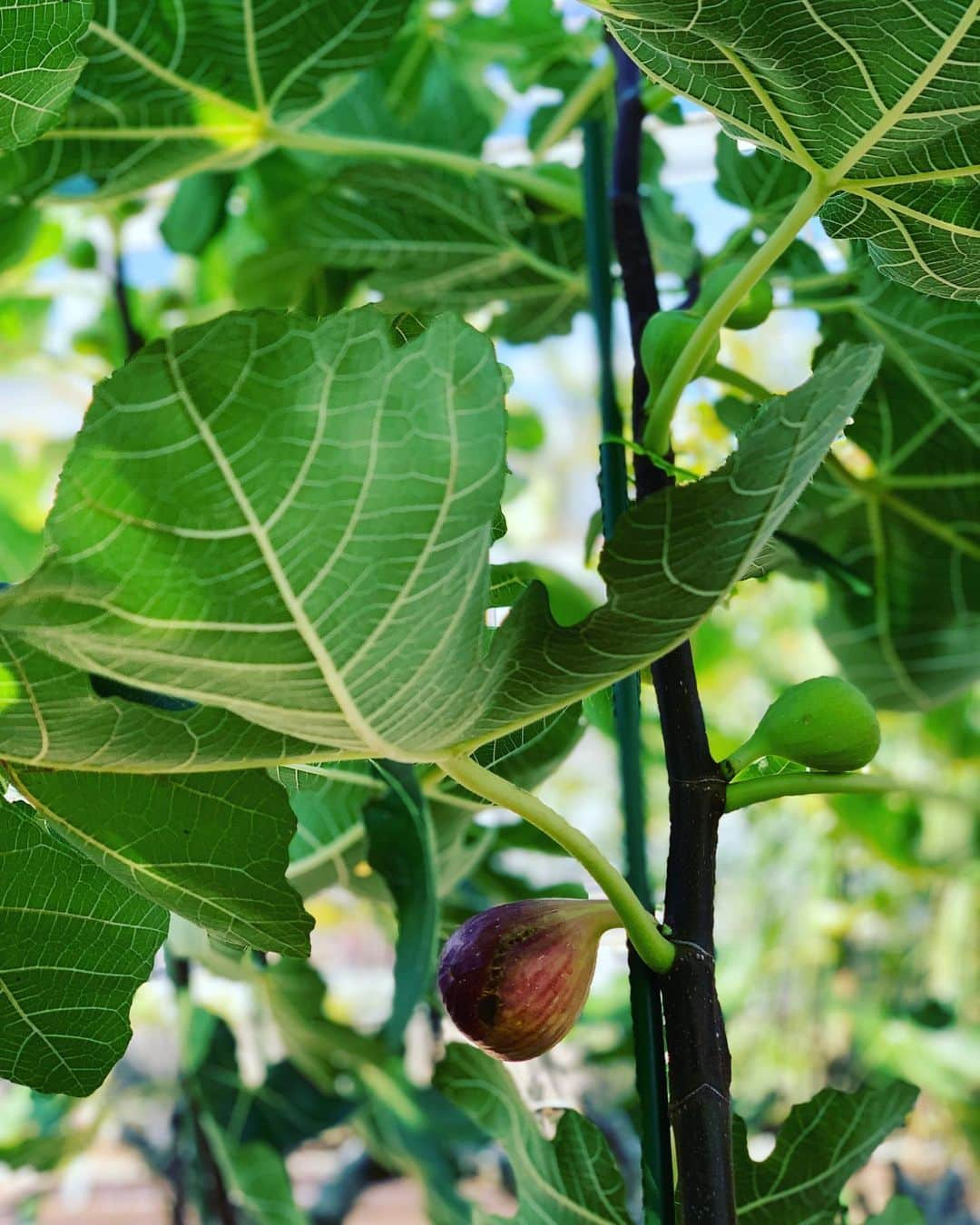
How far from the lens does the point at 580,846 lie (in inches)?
14.4

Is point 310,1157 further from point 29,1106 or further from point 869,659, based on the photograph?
point 869,659

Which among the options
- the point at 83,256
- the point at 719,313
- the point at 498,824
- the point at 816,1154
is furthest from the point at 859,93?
the point at 83,256

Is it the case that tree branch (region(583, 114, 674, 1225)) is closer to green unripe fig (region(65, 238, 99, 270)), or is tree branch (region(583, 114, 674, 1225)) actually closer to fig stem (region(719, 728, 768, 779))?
fig stem (region(719, 728, 768, 779))

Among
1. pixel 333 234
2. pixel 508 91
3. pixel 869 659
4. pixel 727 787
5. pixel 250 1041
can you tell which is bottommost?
pixel 250 1041

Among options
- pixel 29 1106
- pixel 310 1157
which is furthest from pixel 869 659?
pixel 310 1157

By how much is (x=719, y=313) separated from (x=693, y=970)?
0.71 ft

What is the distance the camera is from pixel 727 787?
0.39m

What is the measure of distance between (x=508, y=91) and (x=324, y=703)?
1.16 metres

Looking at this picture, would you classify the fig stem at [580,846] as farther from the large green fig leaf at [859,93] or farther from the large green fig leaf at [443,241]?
the large green fig leaf at [443,241]

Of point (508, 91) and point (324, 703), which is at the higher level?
point (508, 91)

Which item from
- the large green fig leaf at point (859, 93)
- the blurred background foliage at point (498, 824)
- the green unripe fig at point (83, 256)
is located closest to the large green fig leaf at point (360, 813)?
the blurred background foliage at point (498, 824)

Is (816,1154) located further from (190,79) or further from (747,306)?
(190,79)

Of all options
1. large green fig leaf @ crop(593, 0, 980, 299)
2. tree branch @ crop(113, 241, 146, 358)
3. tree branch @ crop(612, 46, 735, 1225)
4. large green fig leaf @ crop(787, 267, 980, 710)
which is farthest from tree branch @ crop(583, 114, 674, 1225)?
tree branch @ crop(113, 241, 146, 358)

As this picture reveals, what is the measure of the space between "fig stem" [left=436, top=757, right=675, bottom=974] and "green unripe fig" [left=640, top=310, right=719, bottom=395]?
17cm
